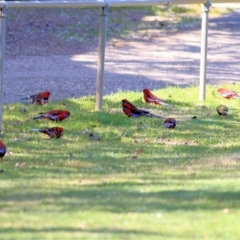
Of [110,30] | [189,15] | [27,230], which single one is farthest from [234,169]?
[189,15]

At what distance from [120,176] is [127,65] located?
10228 mm

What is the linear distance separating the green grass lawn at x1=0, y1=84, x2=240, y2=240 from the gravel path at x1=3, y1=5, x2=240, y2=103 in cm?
314

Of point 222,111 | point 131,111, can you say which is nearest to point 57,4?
point 131,111

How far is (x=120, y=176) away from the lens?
22.6 ft

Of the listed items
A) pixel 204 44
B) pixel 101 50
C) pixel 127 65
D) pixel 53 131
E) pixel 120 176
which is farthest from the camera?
pixel 127 65

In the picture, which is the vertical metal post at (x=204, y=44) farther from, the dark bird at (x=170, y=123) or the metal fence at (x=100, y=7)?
the dark bird at (x=170, y=123)

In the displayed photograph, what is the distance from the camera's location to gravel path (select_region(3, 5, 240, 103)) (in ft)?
46.6

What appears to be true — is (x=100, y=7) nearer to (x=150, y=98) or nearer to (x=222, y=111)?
(x=150, y=98)

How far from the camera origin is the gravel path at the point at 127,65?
1422cm

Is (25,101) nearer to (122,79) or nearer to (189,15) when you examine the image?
(122,79)

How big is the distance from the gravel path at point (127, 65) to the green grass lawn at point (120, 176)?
10.3 feet

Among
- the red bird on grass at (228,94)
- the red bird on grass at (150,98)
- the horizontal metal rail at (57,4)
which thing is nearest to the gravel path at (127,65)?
the red bird on grass at (150,98)

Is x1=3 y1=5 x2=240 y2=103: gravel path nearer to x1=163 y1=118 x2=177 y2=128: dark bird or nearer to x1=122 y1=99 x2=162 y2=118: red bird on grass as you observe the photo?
x1=122 y1=99 x2=162 y2=118: red bird on grass

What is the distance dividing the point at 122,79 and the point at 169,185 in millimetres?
8711
